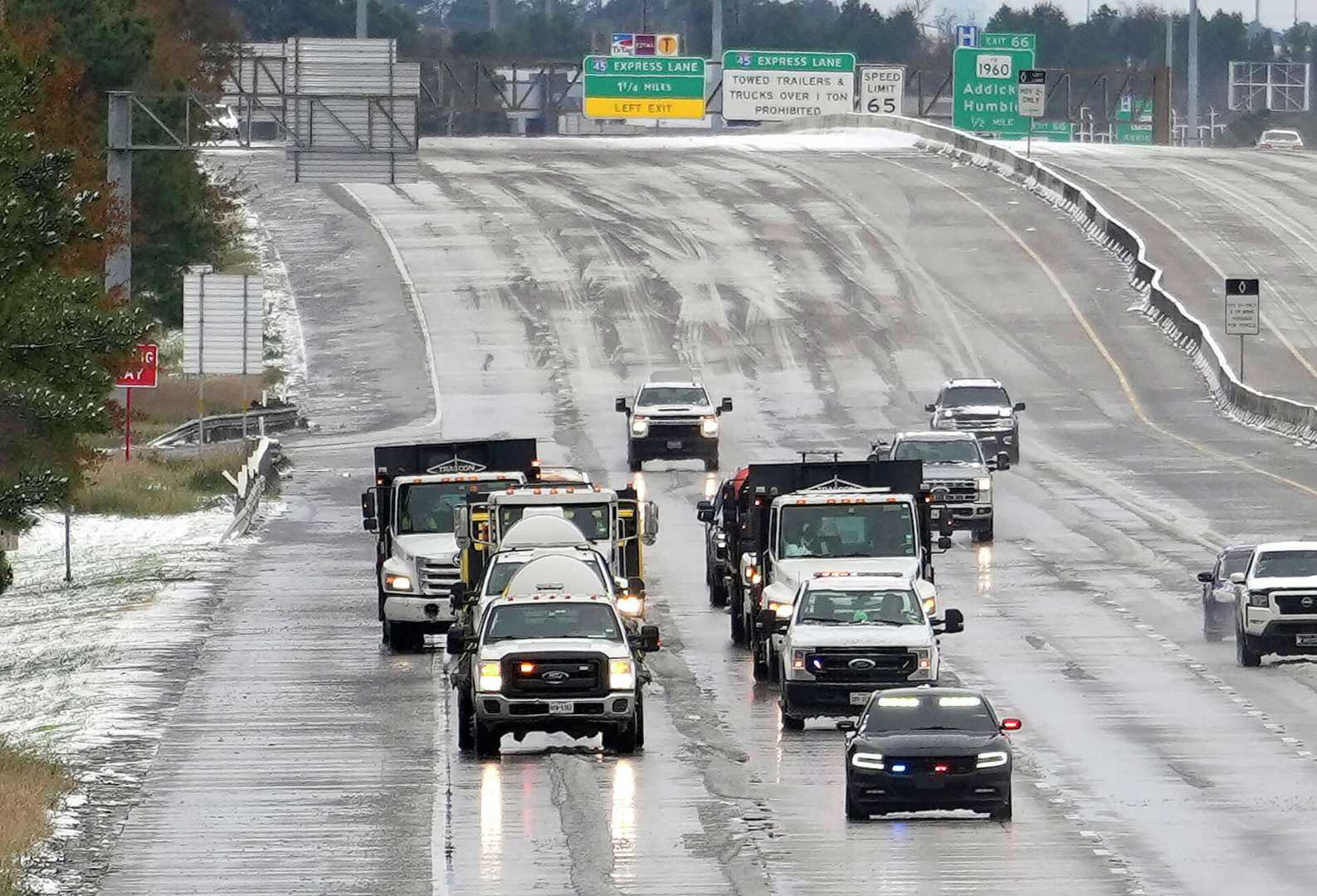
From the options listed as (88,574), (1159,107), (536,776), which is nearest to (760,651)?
(536,776)

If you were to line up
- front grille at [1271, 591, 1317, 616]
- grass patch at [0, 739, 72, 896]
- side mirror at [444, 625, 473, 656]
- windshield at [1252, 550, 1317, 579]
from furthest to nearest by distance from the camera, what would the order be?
windshield at [1252, 550, 1317, 579]
front grille at [1271, 591, 1317, 616]
side mirror at [444, 625, 473, 656]
grass patch at [0, 739, 72, 896]

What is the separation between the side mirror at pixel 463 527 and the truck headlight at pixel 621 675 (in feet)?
24.6

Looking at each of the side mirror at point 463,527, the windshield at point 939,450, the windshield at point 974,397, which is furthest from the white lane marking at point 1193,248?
the side mirror at point 463,527

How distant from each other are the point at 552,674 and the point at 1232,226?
73397mm

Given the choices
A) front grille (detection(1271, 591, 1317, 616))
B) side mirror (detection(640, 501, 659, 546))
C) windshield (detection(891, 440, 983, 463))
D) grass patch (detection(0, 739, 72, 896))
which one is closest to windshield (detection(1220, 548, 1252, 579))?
front grille (detection(1271, 591, 1317, 616))

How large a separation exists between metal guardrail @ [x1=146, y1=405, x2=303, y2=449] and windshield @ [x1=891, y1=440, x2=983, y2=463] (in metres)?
20.8

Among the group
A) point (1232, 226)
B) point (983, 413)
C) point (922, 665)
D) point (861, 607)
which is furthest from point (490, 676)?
point (1232, 226)

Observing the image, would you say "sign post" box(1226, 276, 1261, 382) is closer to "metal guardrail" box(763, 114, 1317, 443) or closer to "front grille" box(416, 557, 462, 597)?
"metal guardrail" box(763, 114, 1317, 443)

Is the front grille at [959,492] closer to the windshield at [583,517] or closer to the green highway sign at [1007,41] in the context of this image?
the windshield at [583,517]

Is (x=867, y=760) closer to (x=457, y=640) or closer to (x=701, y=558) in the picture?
(x=457, y=640)

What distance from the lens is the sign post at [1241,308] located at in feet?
233

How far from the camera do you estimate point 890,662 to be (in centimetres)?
2825

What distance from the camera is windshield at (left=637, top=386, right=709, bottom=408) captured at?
57656 millimetres

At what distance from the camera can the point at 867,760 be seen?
23.1 metres
